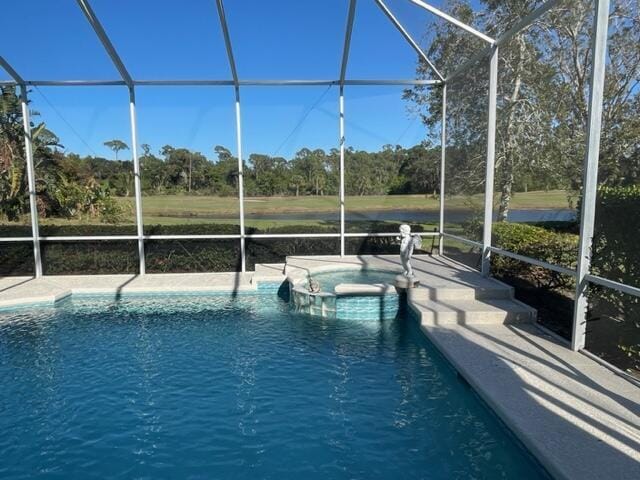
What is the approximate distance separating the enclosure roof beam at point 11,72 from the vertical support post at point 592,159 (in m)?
8.95

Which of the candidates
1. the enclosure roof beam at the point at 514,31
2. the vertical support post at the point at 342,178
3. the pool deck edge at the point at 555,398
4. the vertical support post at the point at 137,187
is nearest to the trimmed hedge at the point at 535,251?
the pool deck edge at the point at 555,398

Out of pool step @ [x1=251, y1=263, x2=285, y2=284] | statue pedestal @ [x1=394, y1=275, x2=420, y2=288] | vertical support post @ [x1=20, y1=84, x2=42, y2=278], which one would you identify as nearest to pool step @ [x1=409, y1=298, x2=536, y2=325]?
statue pedestal @ [x1=394, y1=275, x2=420, y2=288]

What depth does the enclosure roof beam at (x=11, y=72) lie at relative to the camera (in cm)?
793

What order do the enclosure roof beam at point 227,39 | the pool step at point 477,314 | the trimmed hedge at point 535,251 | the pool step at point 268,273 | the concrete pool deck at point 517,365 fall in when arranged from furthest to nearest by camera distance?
the pool step at point 268,273 < the enclosure roof beam at point 227,39 < the trimmed hedge at point 535,251 < the pool step at point 477,314 < the concrete pool deck at point 517,365

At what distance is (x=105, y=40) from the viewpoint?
7.64 m

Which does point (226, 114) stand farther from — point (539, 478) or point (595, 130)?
point (539, 478)

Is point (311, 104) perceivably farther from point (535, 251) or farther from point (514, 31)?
point (535, 251)

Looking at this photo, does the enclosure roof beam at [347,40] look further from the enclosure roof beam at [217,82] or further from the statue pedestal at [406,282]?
the statue pedestal at [406,282]

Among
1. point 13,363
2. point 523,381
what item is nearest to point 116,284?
point 13,363

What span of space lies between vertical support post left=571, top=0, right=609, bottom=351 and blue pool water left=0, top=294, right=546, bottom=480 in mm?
1611

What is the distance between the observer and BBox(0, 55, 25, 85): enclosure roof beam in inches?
312

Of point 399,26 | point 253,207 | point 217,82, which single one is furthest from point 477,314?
point 217,82

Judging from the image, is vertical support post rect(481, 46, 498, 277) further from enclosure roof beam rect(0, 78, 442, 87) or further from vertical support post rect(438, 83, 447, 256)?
enclosure roof beam rect(0, 78, 442, 87)

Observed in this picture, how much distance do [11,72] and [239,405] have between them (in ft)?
26.1
